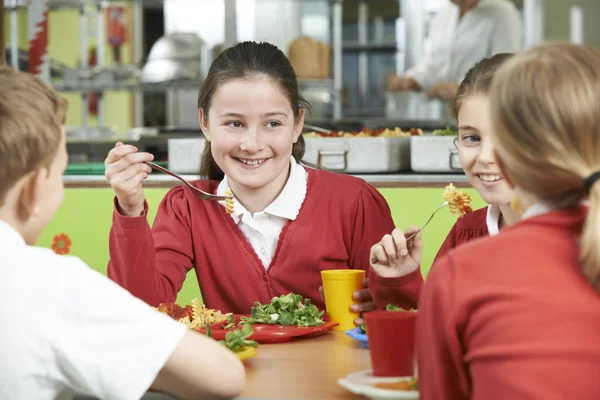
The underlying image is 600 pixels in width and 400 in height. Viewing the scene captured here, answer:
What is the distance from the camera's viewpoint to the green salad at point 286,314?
4.81 ft

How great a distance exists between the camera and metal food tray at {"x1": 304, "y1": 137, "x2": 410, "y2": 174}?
8.45 feet

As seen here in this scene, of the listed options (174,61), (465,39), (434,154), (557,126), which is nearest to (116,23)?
(174,61)

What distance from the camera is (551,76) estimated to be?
90cm

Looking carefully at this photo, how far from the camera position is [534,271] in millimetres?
877

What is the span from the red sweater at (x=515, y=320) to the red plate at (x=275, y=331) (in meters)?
0.47

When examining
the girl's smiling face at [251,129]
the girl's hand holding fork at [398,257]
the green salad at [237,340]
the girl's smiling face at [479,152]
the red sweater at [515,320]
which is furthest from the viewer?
the girl's smiling face at [251,129]

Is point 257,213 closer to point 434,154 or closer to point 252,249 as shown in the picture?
point 252,249

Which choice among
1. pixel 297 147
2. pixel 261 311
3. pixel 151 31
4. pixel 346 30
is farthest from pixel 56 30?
pixel 261 311

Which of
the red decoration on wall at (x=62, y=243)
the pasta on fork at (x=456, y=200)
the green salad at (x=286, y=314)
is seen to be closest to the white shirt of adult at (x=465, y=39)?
the red decoration on wall at (x=62, y=243)

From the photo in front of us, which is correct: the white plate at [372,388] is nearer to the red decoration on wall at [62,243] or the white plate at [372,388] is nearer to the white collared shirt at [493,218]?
the white collared shirt at [493,218]

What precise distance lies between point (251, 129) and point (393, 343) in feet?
2.63

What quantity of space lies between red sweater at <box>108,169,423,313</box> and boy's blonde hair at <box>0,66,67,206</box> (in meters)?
0.68

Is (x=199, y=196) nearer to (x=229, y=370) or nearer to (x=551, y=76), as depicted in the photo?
(x=229, y=370)

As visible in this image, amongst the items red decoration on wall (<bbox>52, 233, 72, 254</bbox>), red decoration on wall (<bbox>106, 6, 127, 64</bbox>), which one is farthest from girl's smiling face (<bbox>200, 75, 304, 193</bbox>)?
red decoration on wall (<bbox>106, 6, 127, 64</bbox>)
